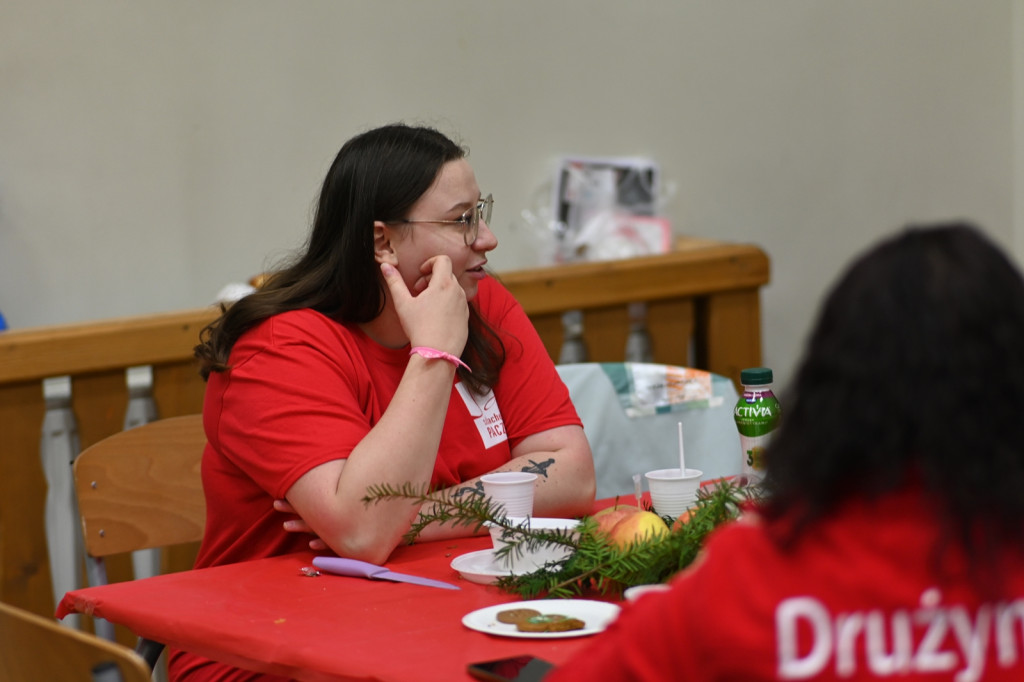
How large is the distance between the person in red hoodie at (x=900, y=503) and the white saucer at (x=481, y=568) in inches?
24.8

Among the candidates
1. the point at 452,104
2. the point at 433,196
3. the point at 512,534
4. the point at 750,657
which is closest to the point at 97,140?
the point at 452,104

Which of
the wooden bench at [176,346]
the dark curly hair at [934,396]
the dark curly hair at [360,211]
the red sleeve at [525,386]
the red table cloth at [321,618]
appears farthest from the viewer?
the wooden bench at [176,346]

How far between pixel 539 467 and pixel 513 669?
2.44 feet

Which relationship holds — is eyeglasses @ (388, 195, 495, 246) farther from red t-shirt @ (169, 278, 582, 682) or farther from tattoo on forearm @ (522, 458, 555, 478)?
tattoo on forearm @ (522, 458, 555, 478)

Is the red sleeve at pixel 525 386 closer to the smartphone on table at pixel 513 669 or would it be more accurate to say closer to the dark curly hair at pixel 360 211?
the dark curly hair at pixel 360 211

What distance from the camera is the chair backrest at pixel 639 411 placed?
242 centimetres

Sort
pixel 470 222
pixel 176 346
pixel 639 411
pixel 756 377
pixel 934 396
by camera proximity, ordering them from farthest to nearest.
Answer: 1. pixel 176 346
2. pixel 639 411
3. pixel 470 222
4. pixel 756 377
5. pixel 934 396

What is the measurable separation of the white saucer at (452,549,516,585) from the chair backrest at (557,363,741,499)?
3.17ft

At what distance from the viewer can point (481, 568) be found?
141 centimetres

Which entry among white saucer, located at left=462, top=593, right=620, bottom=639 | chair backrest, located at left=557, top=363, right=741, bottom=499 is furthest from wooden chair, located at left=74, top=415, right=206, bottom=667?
Result: white saucer, located at left=462, top=593, right=620, bottom=639

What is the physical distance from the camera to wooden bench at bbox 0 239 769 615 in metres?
2.63

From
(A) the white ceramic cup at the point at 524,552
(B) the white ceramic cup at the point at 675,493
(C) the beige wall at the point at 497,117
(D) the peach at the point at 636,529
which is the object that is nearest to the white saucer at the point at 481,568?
(A) the white ceramic cup at the point at 524,552

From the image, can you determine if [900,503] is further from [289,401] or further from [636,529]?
[289,401]

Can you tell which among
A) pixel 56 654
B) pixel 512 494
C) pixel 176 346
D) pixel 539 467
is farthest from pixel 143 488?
pixel 56 654
